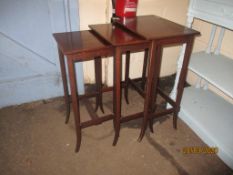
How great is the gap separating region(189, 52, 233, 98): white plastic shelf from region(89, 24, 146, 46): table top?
660 mm

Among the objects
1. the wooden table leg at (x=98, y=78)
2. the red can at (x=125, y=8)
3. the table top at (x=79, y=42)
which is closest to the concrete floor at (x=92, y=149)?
the wooden table leg at (x=98, y=78)

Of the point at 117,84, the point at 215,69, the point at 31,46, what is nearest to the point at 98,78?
the point at 117,84

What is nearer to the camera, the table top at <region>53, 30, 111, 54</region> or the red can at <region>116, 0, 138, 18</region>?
the table top at <region>53, 30, 111, 54</region>

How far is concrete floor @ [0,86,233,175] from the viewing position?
156 centimetres

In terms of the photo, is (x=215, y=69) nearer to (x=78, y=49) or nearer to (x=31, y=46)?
(x=78, y=49)

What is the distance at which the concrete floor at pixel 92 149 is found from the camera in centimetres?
156

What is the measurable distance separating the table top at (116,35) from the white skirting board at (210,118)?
940 millimetres

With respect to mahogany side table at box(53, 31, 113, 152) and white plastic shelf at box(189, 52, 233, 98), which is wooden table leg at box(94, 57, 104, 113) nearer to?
mahogany side table at box(53, 31, 113, 152)

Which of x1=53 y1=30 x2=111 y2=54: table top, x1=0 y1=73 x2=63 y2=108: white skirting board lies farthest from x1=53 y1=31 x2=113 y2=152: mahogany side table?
x1=0 y1=73 x2=63 y2=108: white skirting board

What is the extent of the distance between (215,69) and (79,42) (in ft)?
3.71

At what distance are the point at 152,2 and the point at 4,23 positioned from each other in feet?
4.55

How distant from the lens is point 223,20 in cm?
145

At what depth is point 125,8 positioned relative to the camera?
1.69 m

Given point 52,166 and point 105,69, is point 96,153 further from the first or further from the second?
point 105,69
